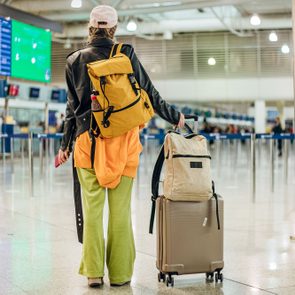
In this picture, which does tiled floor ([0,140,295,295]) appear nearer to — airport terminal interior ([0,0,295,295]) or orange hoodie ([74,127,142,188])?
airport terminal interior ([0,0,295,295])

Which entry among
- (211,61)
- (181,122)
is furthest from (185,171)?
(211,61)

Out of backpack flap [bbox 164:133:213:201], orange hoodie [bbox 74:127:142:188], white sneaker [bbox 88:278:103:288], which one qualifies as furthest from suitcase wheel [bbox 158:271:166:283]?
orange hoodie [bbox 74:127:142:188]

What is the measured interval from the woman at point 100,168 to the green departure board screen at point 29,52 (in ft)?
42.6

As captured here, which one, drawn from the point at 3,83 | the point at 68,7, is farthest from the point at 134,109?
the point at 68,7

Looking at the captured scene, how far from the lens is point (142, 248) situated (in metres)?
5.09

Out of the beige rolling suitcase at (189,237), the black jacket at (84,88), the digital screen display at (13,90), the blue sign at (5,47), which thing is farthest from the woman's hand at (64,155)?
the digital screen display at (13,90)

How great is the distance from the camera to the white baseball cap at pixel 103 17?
3.83 metres

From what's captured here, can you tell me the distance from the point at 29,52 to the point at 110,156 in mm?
14060

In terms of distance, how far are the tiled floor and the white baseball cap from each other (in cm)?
153

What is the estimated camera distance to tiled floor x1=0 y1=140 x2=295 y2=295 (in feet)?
12.4

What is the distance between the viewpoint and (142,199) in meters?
8.95

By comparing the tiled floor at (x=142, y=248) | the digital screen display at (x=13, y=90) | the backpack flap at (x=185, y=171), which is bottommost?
the tiled floor at (x=142, y=248)

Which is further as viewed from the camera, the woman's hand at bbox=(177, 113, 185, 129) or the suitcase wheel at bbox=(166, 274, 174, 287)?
the woman's hand at bbox=(177, 113, 185, 129)

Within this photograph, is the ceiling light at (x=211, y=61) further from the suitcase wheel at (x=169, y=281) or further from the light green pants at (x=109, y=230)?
the suitcase wheel at (x=169, y=281)
